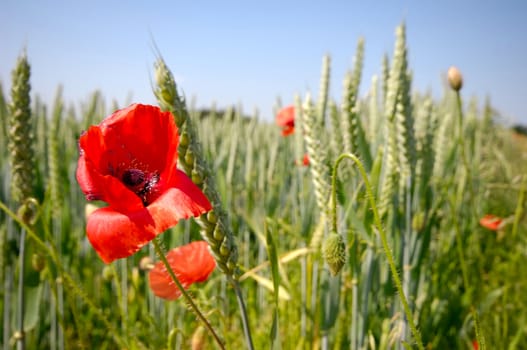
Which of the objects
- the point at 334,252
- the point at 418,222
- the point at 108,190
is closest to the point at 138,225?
the point at 108,190

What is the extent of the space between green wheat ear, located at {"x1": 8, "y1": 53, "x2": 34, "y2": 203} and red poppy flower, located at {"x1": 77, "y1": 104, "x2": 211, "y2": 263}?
0.33 m

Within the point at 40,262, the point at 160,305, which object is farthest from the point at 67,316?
the point at 40,262

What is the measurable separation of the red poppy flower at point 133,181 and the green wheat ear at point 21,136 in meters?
0.33

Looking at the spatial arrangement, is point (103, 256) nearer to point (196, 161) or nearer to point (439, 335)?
point (196, 161)

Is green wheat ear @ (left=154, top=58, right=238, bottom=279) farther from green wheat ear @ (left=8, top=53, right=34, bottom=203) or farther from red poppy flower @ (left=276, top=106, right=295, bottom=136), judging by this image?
red poppy flower @ (left=276, top=106, right=295, bottom=136)

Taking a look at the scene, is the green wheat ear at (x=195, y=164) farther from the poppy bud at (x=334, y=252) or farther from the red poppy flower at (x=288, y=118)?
the red poppy flower at (x=288, y=118)

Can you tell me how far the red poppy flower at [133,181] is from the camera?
0.39 metres

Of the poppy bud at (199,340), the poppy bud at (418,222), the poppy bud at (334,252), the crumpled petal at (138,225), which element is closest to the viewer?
the crumpled petal at (138,225)

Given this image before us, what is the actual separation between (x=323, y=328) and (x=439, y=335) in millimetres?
548

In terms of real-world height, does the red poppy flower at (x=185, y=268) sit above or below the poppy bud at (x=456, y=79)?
below

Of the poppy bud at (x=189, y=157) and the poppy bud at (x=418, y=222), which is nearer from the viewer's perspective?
the poppy bud at (x=189, y=157)

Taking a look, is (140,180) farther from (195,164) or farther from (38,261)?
(38,261)

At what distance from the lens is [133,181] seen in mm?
516

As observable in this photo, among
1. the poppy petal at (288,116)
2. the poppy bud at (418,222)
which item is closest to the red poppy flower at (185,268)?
the poppy bud at (418,222)
